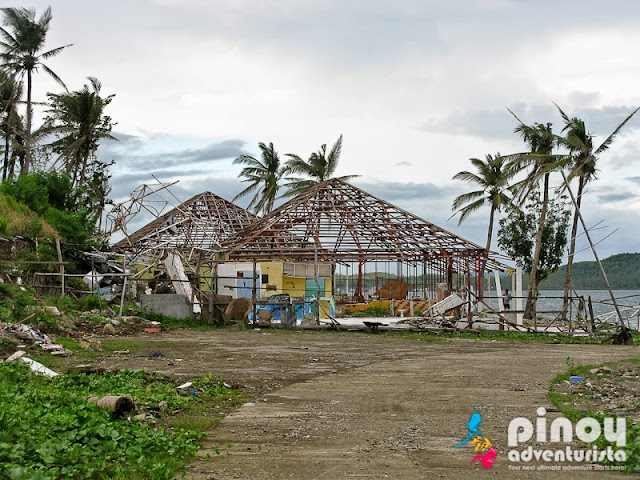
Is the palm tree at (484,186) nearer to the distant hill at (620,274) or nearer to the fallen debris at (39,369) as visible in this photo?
the fallen debris at (39,369)

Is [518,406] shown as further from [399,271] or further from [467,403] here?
[399,271]

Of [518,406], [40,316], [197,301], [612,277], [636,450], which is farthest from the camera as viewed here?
[612,277]

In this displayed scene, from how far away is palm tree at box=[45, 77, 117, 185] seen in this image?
3988cm

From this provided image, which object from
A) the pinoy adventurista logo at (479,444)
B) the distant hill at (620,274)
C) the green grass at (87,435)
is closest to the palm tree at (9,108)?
the green grass at (87,435)

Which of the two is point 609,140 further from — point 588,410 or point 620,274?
point 620,274

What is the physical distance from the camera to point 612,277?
14238 cm

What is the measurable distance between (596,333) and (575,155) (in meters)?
11.1

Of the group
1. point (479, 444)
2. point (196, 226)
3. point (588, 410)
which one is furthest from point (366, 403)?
point (196, 226)

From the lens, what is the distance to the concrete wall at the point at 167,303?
→ 25.2 metres

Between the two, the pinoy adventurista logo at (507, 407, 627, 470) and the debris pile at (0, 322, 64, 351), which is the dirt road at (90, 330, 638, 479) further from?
the debris pile at (0, 322, 64, 351)

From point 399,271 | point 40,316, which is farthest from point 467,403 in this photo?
point 399,271

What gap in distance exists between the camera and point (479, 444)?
7035 millimetres

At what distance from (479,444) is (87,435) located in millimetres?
3754

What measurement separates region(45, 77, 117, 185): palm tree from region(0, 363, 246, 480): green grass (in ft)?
108
